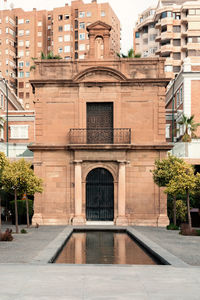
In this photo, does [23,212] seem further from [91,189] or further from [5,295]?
[5,295]

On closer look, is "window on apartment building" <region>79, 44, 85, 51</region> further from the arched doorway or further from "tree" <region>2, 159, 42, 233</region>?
"tree" <region>2, 159, 42, 233</region>

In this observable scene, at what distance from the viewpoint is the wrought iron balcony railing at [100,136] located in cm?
2914

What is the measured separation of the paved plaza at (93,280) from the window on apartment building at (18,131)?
1592 inches

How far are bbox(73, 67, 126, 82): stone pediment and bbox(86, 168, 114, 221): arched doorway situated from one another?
6095mm

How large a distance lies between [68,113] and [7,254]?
15622 mm

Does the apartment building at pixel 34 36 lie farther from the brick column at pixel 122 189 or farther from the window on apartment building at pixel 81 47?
the brick column at pixel 122 189

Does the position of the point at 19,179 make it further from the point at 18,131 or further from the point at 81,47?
the point at 81,47

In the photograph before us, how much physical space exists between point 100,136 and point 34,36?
285ft

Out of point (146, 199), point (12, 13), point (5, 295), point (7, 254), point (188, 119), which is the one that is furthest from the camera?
point (12, 13)

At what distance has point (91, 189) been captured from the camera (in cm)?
2955

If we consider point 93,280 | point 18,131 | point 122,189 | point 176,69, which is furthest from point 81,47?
point 93,280

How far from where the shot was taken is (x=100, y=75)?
29609 millimetres

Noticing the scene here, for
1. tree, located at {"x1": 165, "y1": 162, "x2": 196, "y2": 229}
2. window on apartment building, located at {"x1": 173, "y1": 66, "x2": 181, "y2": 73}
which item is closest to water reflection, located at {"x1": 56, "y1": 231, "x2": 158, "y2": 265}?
tree, located at {"x1": 165, "y1": 162, "x2": 196, "y2": 229}

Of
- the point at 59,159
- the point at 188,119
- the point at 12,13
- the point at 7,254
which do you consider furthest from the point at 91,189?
the point at 12,13
